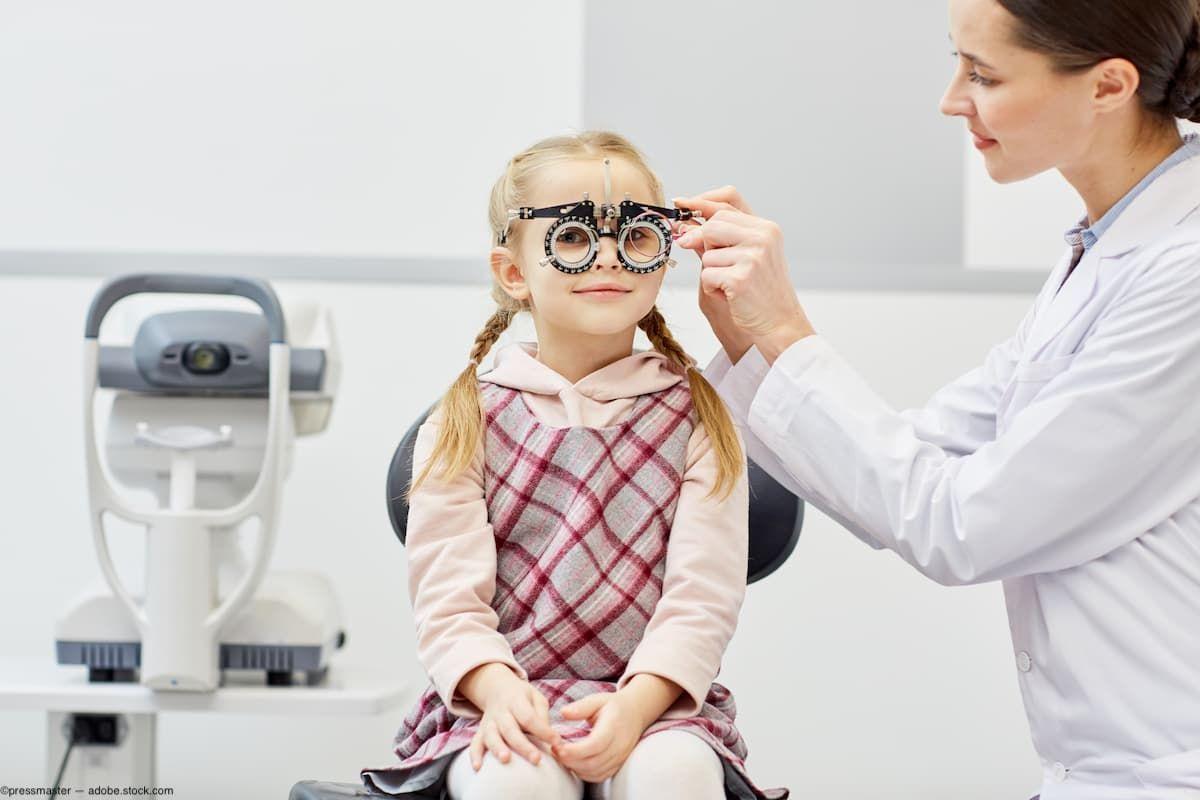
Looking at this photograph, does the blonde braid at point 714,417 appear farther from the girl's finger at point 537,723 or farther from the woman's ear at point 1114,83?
the woman's ear at point 1114,83

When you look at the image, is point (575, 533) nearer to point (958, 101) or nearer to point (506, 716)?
point (506, 716)

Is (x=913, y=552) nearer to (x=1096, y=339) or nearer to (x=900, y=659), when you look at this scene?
(x=1096, y=339)

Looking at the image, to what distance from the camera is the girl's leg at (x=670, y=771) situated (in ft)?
4.25

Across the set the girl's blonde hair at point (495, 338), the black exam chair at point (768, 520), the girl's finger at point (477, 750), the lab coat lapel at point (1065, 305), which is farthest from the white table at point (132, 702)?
the lab coat lapel at point (1065, 305)

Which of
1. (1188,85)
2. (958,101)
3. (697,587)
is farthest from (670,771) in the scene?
(1188,85)

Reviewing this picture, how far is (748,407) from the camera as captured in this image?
1633mm

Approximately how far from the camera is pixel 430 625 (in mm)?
1443

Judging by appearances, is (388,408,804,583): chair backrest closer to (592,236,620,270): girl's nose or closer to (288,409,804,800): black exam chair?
(288,409,804,800): black exam chair

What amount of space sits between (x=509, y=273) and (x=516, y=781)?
0.67m

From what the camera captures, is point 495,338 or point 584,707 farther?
point 495,338

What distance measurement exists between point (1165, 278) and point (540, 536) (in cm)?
75

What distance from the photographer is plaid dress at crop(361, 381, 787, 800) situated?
1.49m

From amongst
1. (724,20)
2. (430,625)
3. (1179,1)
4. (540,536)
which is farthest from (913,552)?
(724,20)

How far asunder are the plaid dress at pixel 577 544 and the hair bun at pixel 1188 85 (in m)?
0.66
